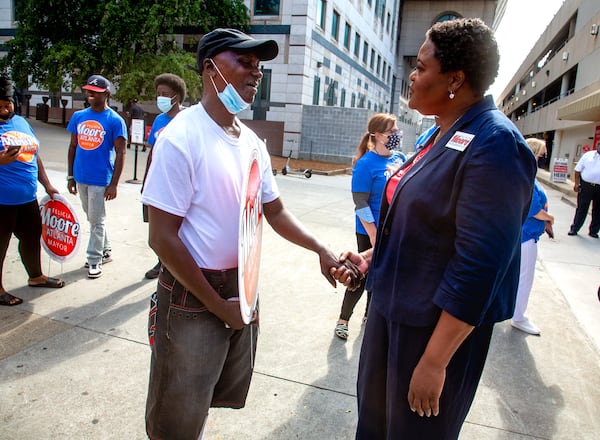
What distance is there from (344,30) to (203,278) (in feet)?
88.6

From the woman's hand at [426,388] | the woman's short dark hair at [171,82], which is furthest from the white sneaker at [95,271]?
the woman's hand at [426,388]

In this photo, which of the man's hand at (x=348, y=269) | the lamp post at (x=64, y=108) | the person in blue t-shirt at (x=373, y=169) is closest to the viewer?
the man's hand at (x=348, y=269)

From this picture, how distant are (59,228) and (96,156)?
0.87 metres

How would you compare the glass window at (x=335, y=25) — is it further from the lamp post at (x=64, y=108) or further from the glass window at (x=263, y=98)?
the lamp post at (x=64, y=108)

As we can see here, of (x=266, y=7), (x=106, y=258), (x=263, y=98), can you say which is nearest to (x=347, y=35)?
(x=266, y=7)

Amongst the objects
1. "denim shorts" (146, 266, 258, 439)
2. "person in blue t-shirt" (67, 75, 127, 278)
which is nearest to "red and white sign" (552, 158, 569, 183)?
"person in blue t-shirt" (67, 75, 127, 278)

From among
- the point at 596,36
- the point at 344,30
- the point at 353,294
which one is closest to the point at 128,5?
the point at 344,30

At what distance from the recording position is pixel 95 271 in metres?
4.84

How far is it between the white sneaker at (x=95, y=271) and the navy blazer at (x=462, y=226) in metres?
4.00

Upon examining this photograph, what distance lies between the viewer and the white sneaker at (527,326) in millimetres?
4188

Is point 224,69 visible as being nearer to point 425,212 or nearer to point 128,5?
point 425,212

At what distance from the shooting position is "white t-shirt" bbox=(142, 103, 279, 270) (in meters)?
1.70

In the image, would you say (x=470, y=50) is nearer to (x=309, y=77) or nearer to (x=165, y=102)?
(x=165, y=102)

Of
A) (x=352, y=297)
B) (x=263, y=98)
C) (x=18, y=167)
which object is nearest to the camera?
(x=352, y=297)
